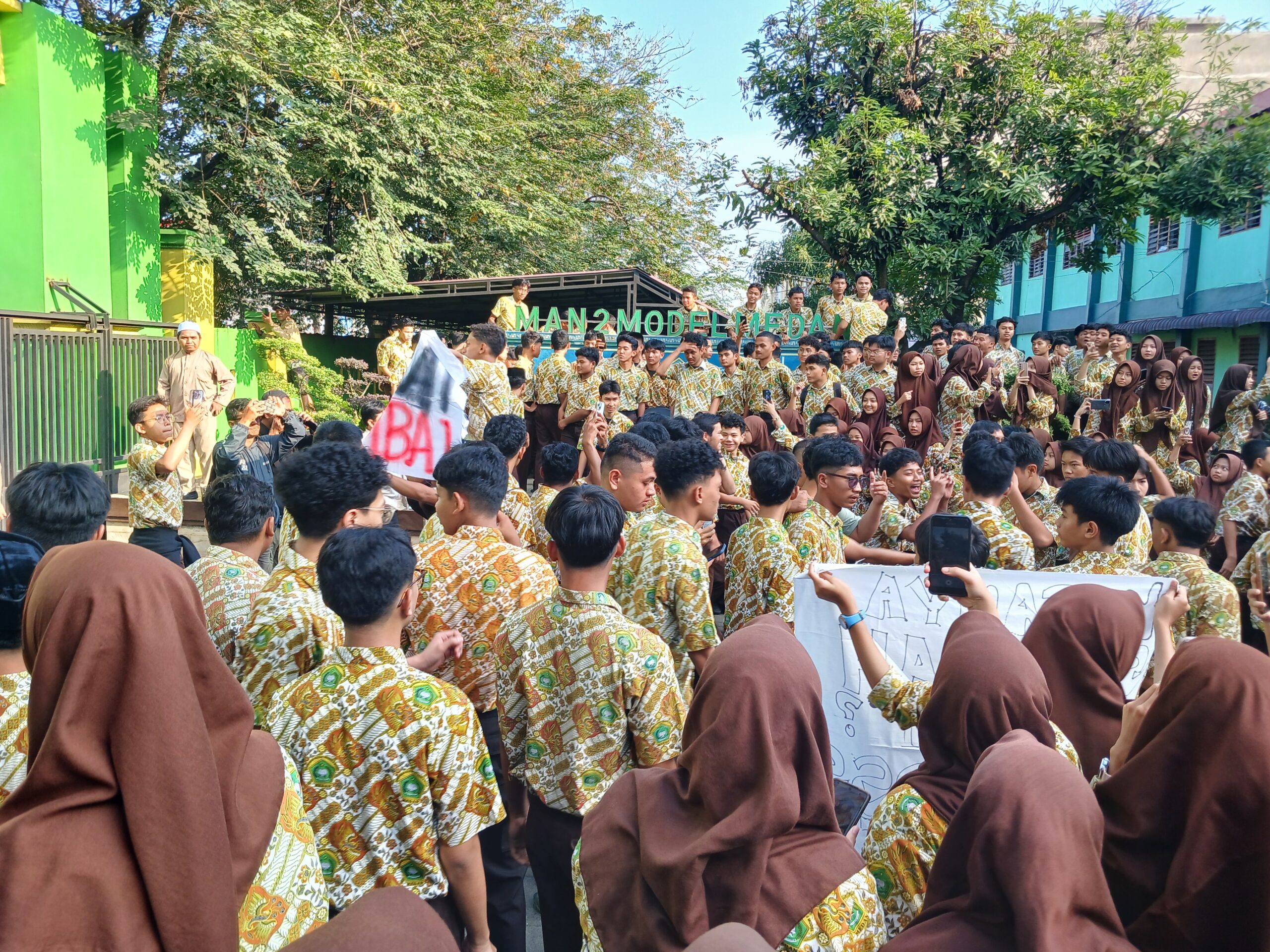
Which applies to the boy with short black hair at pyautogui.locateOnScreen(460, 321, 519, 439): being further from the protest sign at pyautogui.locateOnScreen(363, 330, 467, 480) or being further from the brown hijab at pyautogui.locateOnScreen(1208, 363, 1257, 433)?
the brown hijab at pyautogui.locateOnScreen(1208, 363, 1257, 433)

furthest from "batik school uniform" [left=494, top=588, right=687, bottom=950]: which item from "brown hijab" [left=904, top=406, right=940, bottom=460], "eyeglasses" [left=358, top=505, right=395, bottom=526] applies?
"brown hijab" [left=904, top=406, right=940, bottom=460]

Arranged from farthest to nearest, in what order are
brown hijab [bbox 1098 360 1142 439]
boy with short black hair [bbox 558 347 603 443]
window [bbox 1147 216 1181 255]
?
window [bbox 1147 216 1181 255] < boy with short black hair [bbox 558 347 603 443] < brown hijab [bbox 1098 360 1142 439]

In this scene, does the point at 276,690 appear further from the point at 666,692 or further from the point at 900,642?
the point at 900,642

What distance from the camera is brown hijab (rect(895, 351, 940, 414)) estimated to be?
9.96m

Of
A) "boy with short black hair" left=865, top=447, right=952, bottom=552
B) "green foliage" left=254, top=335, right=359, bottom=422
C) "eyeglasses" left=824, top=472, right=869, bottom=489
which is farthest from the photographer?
"green foliage" left=254, top=335, right=359, bottom=422

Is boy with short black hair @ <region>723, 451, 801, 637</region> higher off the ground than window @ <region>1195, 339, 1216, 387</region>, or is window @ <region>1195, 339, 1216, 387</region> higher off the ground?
window @ <region>1195, 339, 1216, 387</region>

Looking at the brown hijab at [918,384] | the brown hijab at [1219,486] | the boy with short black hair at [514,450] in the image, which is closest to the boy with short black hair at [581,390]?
the brown hijab at [918,384]

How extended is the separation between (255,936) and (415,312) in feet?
55.3

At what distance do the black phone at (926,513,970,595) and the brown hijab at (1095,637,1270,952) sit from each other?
0.94m

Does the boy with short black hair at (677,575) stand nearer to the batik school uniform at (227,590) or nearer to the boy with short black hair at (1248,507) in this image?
the batik school uniform at (227,590)

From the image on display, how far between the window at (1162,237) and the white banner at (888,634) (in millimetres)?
19835

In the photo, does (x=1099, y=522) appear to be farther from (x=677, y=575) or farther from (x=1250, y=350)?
(x=1250, y=350)

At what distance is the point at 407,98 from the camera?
1599 centimetres

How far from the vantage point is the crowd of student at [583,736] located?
165cm
